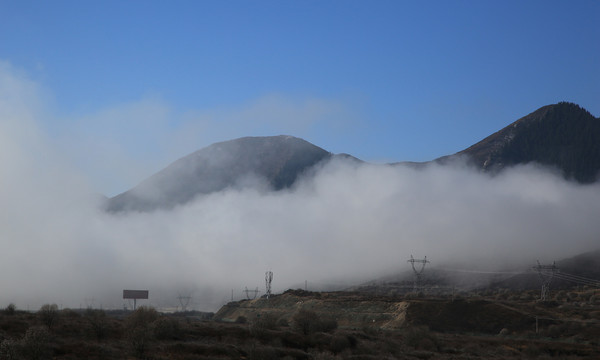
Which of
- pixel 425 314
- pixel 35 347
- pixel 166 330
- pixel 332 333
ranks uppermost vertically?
pixel 35 347

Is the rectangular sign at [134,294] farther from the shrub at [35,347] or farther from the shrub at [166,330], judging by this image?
the shrub at [35,347]

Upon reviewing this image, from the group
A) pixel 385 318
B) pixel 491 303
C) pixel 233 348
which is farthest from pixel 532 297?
pixel 233 348

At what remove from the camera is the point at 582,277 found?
186m

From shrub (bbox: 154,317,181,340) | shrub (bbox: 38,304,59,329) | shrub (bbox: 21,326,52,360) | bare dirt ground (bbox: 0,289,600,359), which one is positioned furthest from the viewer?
shrub (bbox: 38,304,59,329)

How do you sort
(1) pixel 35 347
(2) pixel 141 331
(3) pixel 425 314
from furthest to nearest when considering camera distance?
(3) pixel 425 314 → (2) pixel 141 331 → (1) pixel 35 347

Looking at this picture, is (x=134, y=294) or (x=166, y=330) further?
(x=134, y=294)

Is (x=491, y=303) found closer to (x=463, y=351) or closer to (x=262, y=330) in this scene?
(x=463, y=351)

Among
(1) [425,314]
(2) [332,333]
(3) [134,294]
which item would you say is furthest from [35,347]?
(3) [134,294]

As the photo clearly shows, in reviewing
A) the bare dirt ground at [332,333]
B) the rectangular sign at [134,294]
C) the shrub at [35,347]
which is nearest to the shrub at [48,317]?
the bare dirt ground at [332,333]

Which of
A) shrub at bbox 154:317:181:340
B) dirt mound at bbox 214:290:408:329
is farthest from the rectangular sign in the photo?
shrub at bbox 154:317:181:340

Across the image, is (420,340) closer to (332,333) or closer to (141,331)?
(332,333)

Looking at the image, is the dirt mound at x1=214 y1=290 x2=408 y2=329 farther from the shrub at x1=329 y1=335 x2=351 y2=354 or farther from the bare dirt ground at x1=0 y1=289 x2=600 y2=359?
the shrub at x1=329 y1=335 x2=351 y2=354

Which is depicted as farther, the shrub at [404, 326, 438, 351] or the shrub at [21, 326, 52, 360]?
the shrub at [404, 326, 438, 351]

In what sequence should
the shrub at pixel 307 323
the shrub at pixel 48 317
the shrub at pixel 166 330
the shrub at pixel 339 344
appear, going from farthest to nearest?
1. the shrub at pixel 307 323
2. the shrub at pixel 48 317
3. the shrub at pixel 166 330
4. the shrub at pixel 339 344
